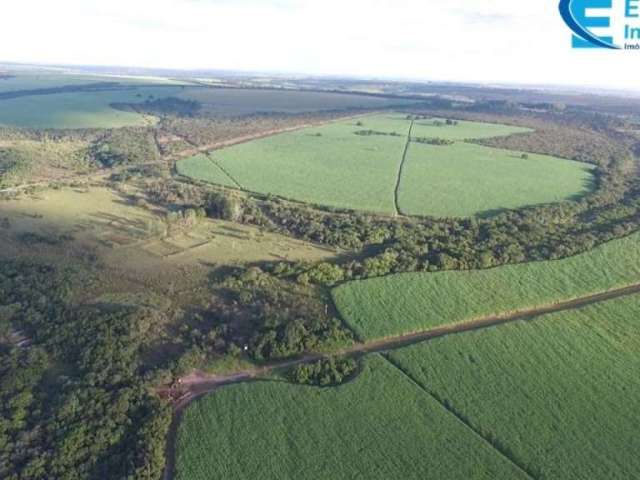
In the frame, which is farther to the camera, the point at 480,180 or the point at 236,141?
the point at 236,141

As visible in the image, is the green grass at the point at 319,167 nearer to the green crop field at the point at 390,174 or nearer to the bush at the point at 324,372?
the green crop field at the point at 390,174

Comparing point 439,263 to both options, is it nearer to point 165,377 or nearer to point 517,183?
point 165,377

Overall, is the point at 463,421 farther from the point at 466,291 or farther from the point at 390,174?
the point at 390,174

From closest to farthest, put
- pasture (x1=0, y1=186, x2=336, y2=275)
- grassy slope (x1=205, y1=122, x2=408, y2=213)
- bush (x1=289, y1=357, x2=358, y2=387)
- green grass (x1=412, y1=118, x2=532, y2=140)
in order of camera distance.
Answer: bush (x1=289, y1=357, x2=358, y2=387) → pasture (x1=0, y1=186, x2=336, y2=275) → grassy slope (x1=205, y1=122, x2=408, y2=213) → green grass (x1=412, y1=118, x2=532, y2=140)

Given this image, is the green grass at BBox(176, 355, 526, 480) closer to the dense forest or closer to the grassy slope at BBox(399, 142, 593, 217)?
the dense forest

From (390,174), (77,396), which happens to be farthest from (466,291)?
(390,174)

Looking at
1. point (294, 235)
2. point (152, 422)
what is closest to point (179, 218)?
point (294, 235)

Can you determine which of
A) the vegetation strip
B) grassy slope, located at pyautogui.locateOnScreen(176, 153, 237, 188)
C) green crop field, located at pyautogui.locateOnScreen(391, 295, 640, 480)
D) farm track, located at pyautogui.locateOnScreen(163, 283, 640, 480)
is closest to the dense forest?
farm track, located at pyautogui.locateOnScreen(163, 283, 640, 480)

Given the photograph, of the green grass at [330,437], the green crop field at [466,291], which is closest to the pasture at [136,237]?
the green crop field at [466,291]
